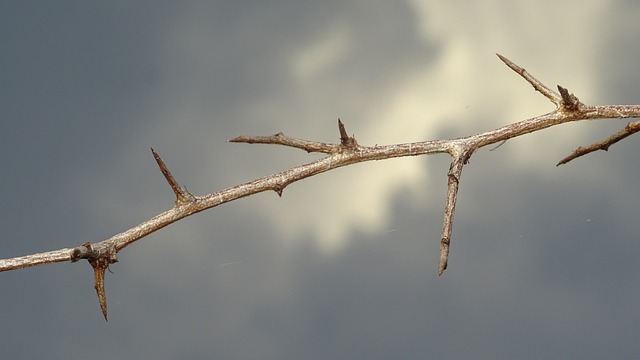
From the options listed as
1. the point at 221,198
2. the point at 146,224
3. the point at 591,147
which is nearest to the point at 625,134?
the point at 591,147

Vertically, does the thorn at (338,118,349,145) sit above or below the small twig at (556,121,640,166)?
above

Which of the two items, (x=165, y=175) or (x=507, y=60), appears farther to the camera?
(x=507, y=60)

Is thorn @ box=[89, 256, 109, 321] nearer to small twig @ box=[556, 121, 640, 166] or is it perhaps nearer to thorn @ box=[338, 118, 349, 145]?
thorn @ box=[338, 118, 349, 145]

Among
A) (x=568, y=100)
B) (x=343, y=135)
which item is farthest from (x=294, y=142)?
(x=568, y=100)

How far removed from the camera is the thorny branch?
4.54 m

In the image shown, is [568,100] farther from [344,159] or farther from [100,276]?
[100,276]

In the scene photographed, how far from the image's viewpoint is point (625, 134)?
4.77 meters

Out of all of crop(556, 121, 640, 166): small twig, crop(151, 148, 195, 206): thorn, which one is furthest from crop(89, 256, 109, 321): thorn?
crop(556, 121, 640, 166): small twig

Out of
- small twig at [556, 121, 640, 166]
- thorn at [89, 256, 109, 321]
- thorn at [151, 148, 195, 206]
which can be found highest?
thorn at [151, 148, 195, 206]

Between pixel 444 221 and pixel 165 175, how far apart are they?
1231mm

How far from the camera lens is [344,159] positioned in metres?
4.71

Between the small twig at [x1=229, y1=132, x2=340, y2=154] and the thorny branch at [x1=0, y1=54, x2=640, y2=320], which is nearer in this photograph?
the thorny branch at [x1=0, y1=54, x2=640, y2=320]

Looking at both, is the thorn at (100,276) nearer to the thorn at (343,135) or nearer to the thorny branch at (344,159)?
the thorny branch at (344,159)

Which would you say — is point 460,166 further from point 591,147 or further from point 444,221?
point 591,147
